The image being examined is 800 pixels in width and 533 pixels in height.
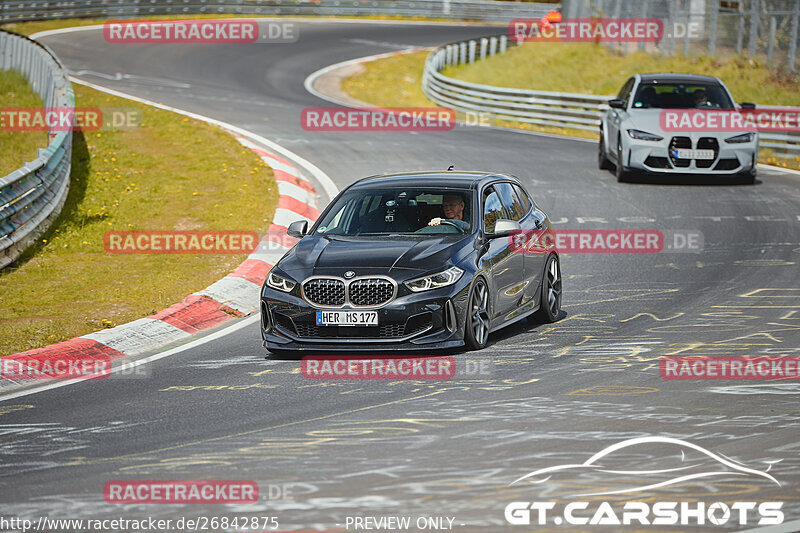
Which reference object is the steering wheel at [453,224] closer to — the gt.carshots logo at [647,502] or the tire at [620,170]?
the gt.carshots logo at [647,502]

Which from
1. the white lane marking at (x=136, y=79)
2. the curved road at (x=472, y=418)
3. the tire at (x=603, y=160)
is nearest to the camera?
the curved road at (x=472, y=418)

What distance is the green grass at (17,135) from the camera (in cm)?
2142

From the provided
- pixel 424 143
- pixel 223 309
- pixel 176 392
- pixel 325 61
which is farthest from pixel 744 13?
pixel 176 392

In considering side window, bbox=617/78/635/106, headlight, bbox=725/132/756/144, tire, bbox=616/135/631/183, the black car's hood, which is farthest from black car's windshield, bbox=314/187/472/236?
side window, bbox=617/78/635/106

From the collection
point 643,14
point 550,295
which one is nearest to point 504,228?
point 550,295

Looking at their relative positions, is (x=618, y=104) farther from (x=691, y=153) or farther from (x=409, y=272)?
(x=409, y=272)

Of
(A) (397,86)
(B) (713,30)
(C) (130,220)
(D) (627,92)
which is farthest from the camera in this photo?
(A) (397,86)

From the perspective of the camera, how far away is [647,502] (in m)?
6.12

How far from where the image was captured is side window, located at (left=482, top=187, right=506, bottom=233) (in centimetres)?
1078

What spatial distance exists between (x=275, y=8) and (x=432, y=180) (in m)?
47.1

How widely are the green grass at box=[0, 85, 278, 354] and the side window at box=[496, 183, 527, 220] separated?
3577 mm

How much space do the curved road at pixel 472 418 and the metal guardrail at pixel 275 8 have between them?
133ft

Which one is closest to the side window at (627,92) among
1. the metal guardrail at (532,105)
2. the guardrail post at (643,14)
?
the metal guardrail at (532,105)

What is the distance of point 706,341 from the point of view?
405 inches
